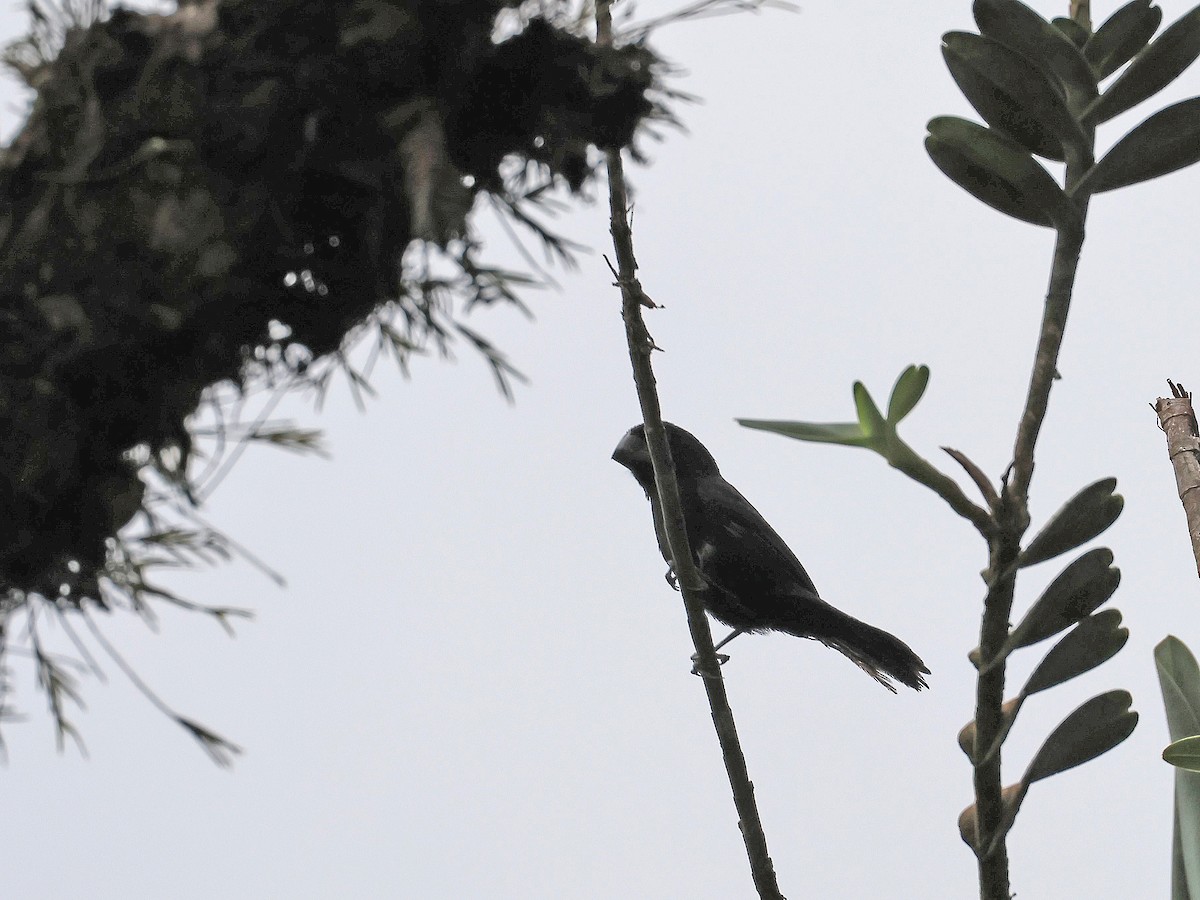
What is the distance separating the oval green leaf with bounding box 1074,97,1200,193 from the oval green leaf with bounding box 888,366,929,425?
0.35 metres

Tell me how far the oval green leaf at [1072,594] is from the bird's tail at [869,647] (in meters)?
1.89

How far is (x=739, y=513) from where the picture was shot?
12.6 feet

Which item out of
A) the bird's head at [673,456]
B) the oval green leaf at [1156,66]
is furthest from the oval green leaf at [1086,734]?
the bird's head at [673,456]

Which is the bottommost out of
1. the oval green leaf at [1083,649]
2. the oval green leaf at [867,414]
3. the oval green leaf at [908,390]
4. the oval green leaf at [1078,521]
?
the oval green leaf at [1083,649]

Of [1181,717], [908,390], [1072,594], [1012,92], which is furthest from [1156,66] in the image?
[1181,717]

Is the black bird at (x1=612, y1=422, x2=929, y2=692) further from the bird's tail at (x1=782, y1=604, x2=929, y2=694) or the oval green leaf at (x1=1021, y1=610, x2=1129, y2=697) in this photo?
the oval green leaf at (x1=1021, y1=610, x2=1129, y2=697)

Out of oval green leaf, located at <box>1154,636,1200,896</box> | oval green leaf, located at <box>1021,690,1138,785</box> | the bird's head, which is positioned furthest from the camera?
the bird's head

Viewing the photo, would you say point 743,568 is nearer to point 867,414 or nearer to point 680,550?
point 680,550

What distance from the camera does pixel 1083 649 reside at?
153 cm

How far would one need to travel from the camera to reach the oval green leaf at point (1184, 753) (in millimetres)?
1809

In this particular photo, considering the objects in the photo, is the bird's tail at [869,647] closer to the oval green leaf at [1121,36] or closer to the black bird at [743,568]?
the black bird at [743,568]

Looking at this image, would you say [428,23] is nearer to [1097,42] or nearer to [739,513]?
[1097,42]

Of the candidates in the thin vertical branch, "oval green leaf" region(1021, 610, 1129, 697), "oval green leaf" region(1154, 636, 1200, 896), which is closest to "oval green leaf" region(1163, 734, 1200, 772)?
"oval green leaf" region(1154, 636, 1200, 896)

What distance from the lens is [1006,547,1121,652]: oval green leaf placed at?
149 cm
